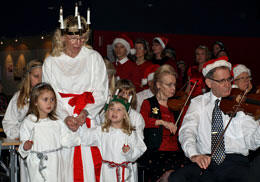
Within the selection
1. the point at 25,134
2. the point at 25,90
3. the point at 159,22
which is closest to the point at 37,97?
the point at 25,134

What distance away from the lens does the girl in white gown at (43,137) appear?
141 inches

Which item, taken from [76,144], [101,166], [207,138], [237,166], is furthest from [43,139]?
[237,166]

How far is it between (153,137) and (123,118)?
0.37m

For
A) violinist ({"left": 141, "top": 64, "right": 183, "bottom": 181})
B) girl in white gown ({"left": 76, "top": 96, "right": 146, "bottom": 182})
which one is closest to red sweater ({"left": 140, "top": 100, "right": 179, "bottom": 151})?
violinist ({"left": 141, "top": 64, "right": 183, "bottom": 181})

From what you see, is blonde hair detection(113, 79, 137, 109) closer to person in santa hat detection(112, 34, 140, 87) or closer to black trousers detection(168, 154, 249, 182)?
person in santa hat detection(112, 34, 140, 87)

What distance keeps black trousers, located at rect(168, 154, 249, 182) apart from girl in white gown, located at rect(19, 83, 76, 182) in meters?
1.16

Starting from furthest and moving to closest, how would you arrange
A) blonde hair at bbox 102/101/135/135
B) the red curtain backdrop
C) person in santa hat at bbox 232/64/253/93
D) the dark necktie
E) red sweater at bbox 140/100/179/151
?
1. the red curtain backdrop
2. person in santa hat at bbox 232/64/253/93
3. red sweater at bbox 140/100/179/151
4. blonde hair at bbox 102/101/135/135
5. the dark necktie

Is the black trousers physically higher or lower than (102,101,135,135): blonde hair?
lower

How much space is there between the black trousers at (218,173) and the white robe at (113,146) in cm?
76

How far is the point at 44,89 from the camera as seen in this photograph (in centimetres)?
373

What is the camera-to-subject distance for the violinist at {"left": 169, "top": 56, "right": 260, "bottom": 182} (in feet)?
10.3

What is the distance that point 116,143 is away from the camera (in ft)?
12.9

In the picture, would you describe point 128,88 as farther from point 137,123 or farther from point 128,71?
point 128,71

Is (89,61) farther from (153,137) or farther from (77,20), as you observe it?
(153,137)
